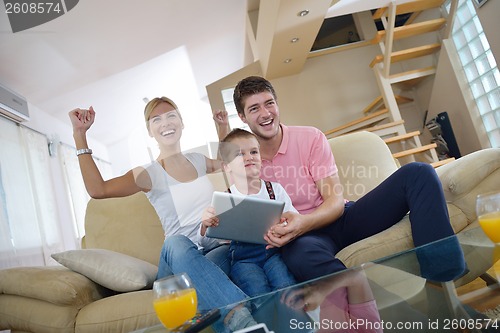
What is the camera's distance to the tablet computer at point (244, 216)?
4.07 ft

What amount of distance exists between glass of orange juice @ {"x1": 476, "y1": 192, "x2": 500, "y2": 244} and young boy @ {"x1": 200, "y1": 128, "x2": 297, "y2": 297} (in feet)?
1.91

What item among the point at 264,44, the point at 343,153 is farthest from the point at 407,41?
the point at 343,153

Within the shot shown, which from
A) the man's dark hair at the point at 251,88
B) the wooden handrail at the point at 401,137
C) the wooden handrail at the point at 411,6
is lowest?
the wooden handrail at the point at 401,137

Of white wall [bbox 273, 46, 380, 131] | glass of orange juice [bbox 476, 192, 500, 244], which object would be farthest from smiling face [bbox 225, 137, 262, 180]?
white wall [bbox 273, 46, 380, 131]

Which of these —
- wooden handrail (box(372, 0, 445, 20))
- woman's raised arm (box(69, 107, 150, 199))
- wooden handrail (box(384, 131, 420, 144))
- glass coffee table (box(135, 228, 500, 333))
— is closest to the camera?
glass coffee table (box(135, 228, 500, 333))

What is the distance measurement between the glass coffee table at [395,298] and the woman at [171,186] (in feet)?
0.89

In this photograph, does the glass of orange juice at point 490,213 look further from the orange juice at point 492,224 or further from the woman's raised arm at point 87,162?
the woman's raised arm at point 87,162

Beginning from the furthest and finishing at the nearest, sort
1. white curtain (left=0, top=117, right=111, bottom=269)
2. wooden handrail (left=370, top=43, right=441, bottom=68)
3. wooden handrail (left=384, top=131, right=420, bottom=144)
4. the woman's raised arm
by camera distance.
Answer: wooden handrail (left=370, top=43, right=441, bottom=68)
wooden handrail (left=384, top=131, right=420, bottom=144)
white curtain (left=0, top=117, right=111, bottom=269)
the woman's raised arm

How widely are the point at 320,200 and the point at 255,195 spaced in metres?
0.25

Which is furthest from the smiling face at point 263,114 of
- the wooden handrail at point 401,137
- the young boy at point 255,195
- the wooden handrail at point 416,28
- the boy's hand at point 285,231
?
the wooden handrail at point 416,28

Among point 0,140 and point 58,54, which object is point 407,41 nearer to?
point 58,54

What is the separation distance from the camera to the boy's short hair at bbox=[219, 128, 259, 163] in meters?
1.49

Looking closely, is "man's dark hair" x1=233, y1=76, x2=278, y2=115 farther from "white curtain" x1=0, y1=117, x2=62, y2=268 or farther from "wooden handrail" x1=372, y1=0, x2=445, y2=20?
"wooden handrail" x1=372, y1=0, x2=445, y2=20

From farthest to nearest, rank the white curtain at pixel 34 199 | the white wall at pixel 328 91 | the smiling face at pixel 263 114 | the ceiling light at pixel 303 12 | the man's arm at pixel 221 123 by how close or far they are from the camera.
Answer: the white wall at pixel 328 91 < the ceiling light at pixel 303 12 < the white curtain at pixel 34 199 < the man's arm at pixel 221 123 < the smiling face at pixel 263 114
